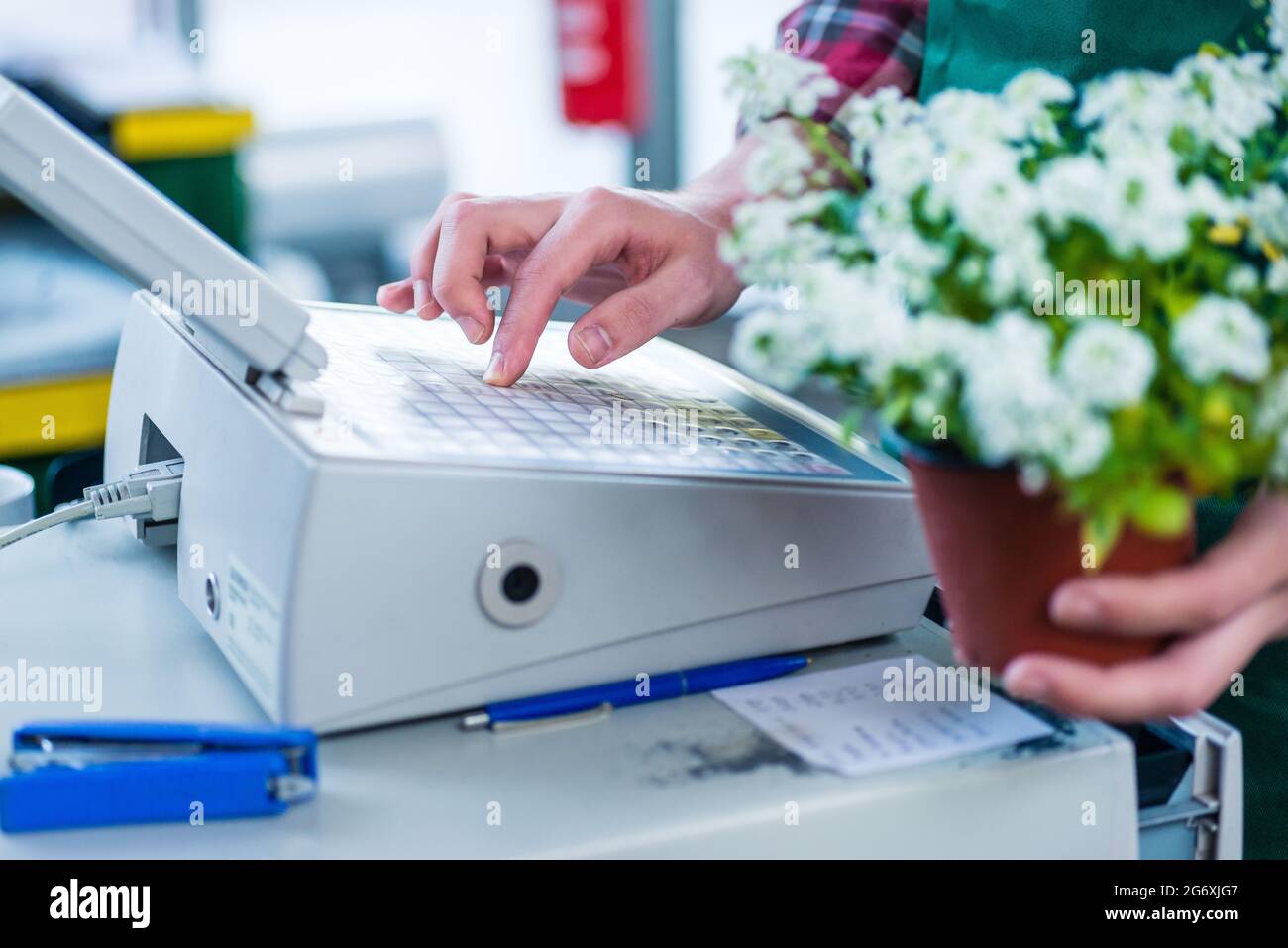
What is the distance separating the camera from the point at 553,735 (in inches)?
22.1

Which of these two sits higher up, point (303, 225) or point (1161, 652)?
point (303, 225)

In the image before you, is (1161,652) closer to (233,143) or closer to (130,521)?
(130,521)

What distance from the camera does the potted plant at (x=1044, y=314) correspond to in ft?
1.36

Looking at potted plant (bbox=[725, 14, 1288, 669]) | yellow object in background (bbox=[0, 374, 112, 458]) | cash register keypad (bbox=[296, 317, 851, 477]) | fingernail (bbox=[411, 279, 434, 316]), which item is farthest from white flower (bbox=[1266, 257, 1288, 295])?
yellow object in background (bbox=[0, 374, 112, 458])

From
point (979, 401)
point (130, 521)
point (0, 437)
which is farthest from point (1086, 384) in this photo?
point (0, 437)

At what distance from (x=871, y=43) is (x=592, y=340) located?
346 millimetres

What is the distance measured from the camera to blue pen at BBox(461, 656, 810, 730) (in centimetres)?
56

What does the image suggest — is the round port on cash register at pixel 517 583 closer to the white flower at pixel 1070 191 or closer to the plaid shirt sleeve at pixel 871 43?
the white flower at pixel 1070 191

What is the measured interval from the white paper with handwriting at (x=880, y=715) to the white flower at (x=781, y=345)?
157mm

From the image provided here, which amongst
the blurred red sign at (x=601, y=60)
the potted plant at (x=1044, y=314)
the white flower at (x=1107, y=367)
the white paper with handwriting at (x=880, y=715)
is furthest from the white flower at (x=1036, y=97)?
the blurred red sign at (x=601, y=60)

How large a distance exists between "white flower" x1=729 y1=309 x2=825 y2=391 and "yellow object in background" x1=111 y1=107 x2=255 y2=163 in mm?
1619

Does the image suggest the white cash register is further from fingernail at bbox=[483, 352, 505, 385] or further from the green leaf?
the green leaf
